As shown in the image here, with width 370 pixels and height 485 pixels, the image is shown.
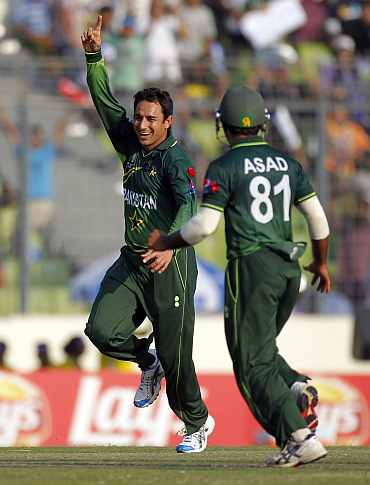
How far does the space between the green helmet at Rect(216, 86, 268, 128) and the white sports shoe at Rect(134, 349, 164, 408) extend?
2483mm

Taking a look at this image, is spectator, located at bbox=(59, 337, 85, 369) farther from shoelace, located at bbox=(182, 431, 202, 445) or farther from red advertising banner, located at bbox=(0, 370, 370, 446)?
shoelace, located at bbox=(182, 431, 202, 445)

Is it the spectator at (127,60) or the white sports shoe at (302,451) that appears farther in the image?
the spectator at (127,60)

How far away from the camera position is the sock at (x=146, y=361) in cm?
943

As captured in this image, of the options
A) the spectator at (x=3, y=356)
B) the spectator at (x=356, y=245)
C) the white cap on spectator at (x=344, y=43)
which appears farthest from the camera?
the white cap on spectator at (x=344, y=43)

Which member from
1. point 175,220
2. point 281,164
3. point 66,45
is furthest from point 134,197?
point 66,45

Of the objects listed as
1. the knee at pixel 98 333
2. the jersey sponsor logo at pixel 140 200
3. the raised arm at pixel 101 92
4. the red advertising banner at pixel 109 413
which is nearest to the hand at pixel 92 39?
the raised arm at pixel 101 92

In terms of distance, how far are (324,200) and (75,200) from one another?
9.69ft

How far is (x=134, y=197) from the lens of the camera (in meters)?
9.01

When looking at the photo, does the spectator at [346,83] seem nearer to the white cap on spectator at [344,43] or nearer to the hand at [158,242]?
the white cap on spectator at [344,43]

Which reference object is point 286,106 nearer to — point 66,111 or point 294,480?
point 66,111

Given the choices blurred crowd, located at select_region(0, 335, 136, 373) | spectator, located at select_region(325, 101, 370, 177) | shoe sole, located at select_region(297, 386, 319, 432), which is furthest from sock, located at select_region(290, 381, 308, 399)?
spectator, located at select_region(325, 101, 370, 177)

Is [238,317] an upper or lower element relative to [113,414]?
upper

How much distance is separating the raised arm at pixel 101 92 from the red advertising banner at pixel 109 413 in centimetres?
615

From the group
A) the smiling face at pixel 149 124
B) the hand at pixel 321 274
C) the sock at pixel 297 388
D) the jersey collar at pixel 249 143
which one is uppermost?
the smiling face at pixel 149 124
